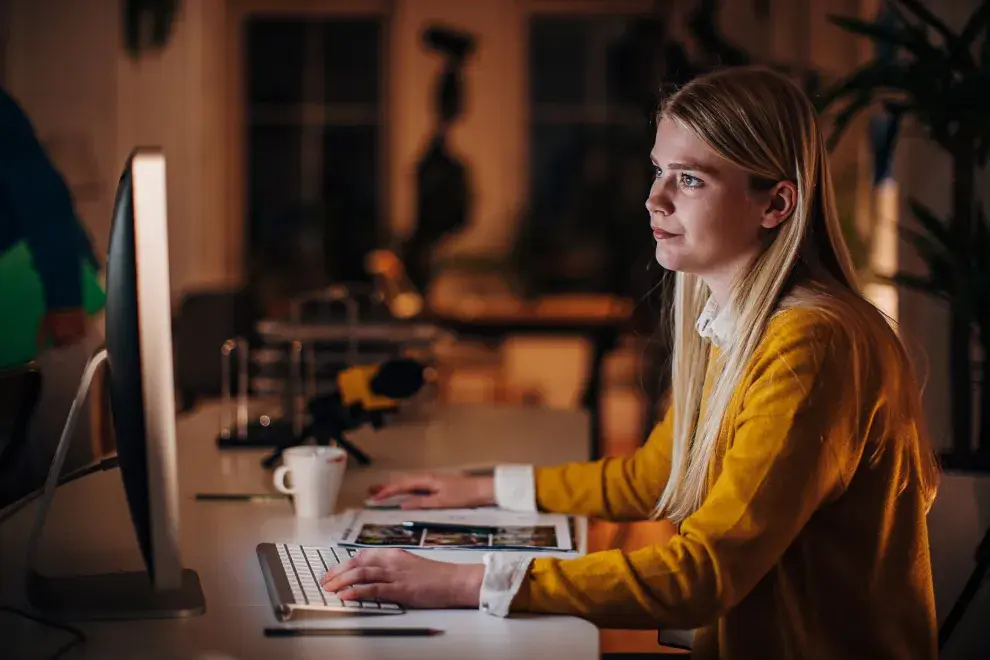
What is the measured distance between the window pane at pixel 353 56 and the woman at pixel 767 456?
5.35 m

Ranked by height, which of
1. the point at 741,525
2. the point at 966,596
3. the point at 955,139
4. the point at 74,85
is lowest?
the point at 966,596

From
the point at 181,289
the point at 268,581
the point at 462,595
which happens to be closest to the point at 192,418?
the point at 268,581

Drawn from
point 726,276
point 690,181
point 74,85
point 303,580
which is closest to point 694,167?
point 690,181

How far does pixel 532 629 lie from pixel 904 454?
0.48 meters

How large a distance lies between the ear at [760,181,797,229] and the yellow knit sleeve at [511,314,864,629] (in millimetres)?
182

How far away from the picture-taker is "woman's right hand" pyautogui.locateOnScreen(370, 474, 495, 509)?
1.58 m

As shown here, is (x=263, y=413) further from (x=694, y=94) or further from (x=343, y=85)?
(x=343, y=85)

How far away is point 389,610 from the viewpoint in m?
1.10

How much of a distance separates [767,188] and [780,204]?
0.02 metres

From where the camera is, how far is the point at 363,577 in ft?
3.69

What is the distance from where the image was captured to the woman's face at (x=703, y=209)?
127 cm

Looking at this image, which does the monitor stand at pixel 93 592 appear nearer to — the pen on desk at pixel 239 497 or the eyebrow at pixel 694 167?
the pen on desk at pixel 239 497

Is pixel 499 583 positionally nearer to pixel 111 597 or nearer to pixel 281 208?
pixel 111 597

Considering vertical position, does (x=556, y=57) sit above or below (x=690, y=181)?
above
